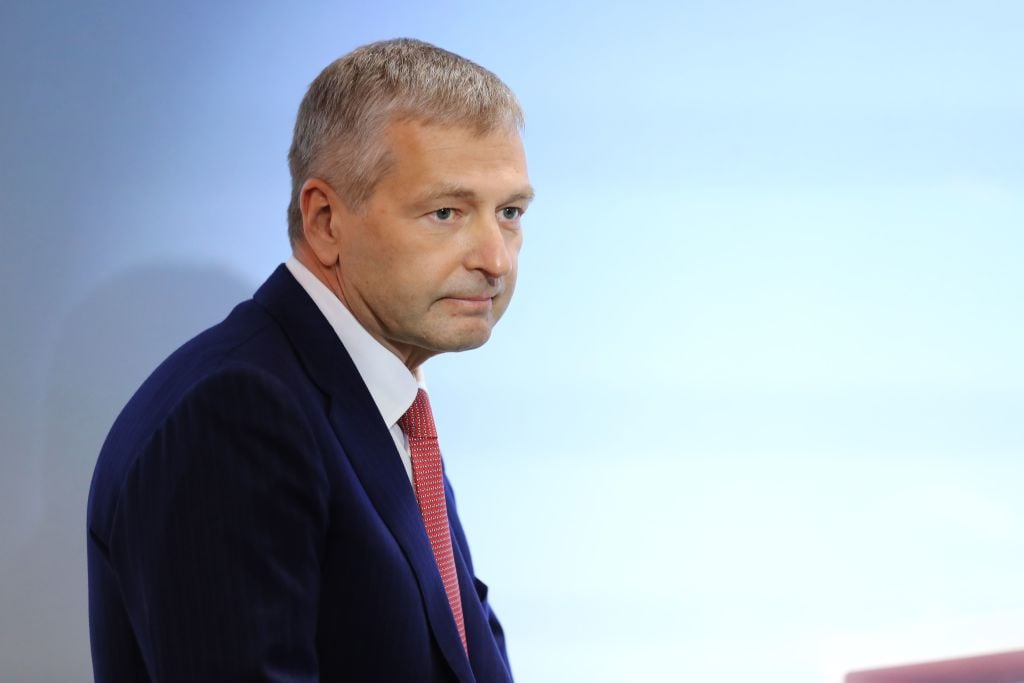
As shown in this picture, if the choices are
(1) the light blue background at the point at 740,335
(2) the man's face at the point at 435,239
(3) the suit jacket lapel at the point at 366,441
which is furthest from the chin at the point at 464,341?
(1) the light blue background at the point at 740,335

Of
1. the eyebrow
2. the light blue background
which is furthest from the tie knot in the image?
the light blue background

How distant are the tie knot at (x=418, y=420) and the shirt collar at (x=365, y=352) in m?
0.02

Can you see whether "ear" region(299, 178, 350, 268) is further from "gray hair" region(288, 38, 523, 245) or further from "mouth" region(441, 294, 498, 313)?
"mouth" region(441, 294, 498, 313)

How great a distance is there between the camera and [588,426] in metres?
1.98

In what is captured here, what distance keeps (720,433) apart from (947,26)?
2.72 ft

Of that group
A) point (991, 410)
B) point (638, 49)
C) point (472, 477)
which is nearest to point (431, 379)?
point (472, 477)

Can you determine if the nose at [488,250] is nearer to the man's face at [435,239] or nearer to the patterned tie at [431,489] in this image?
the man's face at [435,239]

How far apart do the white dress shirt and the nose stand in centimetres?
14

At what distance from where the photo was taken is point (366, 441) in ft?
3.61

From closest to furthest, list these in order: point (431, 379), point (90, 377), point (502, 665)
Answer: point (502, 665) < point (90, 377) < point (431, 379)

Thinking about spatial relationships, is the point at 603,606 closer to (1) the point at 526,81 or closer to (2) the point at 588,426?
(2) the point at 588,426

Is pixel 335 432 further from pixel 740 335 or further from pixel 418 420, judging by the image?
pixel 740 335

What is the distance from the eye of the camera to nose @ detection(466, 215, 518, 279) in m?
1.16

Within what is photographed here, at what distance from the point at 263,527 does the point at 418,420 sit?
32 centimetres
